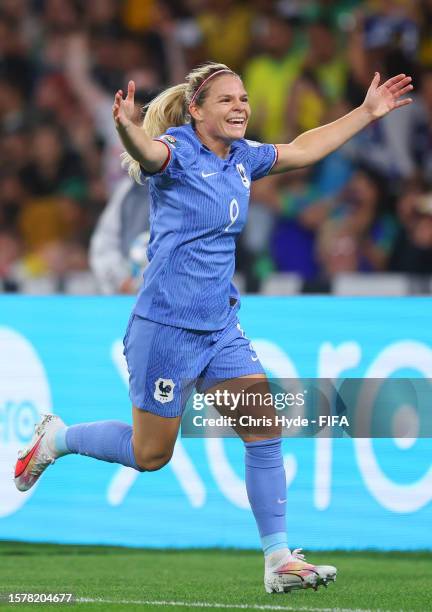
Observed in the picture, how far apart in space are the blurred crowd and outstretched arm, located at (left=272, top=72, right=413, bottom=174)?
3.18 m

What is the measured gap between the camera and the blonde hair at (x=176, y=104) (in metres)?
5.36

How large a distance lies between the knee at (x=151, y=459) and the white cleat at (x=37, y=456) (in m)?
0.56

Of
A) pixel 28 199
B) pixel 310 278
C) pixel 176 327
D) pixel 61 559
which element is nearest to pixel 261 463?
pixel 176 327

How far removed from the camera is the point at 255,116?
1048 cm

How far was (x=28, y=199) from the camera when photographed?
11.1m

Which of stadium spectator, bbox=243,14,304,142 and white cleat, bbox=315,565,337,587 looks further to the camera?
stadium spectator, bbox=243,14,304,142

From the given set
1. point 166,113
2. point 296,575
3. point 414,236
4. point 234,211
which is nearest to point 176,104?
point 166,113

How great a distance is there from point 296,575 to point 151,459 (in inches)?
28.3

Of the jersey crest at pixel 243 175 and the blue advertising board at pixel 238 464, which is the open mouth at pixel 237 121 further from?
the blue advertising board at pixel 238 464

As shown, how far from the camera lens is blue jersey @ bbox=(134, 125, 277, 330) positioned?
516cm

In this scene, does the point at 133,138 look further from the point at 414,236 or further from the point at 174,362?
the point at 414,236

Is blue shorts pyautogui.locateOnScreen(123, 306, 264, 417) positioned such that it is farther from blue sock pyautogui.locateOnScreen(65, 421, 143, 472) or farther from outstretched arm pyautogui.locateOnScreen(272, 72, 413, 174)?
outstretched arm pyautogui.locateOnScreen(272, 72, 413, 174)

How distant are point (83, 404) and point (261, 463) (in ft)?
5.72

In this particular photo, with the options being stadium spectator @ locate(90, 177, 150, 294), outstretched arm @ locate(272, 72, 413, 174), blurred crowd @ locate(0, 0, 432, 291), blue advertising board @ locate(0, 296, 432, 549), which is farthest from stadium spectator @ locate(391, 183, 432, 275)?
outstretched arm @ locate(272, 72, 413, 174)
